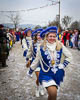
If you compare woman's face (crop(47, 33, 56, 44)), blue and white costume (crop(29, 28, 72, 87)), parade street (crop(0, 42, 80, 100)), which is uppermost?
woman's face (crop(47, 33, 56, 44))

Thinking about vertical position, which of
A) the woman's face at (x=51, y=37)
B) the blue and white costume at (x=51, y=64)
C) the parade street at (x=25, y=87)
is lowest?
the parade street at (x=25, y=87)

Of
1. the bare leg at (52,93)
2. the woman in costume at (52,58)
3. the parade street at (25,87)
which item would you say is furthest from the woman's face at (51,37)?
the parade street at (25,87)

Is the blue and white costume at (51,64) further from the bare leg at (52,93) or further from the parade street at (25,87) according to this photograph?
the parade street at (25,87)

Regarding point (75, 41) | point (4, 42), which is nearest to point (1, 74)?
point (4, 42)

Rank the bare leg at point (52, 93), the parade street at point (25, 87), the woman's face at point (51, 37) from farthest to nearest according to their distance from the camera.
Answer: the parade street at point (25, 87), the woman's face at point (51, 37), the bare leg at point (52, 93)

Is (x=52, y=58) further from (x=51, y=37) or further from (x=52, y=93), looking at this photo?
(x=52, y=93)

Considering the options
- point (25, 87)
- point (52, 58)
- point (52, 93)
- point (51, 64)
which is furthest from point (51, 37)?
point (25, 87)

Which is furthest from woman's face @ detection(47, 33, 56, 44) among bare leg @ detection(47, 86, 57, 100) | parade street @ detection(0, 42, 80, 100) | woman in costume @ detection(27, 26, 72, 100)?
parade street @ detection(0, 42, 80, 100)

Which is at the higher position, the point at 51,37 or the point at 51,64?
the point at 51,37

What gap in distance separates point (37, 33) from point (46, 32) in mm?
1577

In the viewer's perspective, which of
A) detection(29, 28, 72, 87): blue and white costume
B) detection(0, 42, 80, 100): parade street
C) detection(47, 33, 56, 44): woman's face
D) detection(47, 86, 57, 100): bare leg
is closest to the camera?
detection(47, 86, 57, 100): bare leg

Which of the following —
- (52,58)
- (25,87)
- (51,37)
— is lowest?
(25,87)

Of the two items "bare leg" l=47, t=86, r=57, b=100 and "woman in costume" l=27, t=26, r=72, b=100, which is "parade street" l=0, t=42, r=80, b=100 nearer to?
"woman in costume" l=27, t=26, r=72, b=100

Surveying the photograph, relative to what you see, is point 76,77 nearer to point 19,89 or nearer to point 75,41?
point 19,89
